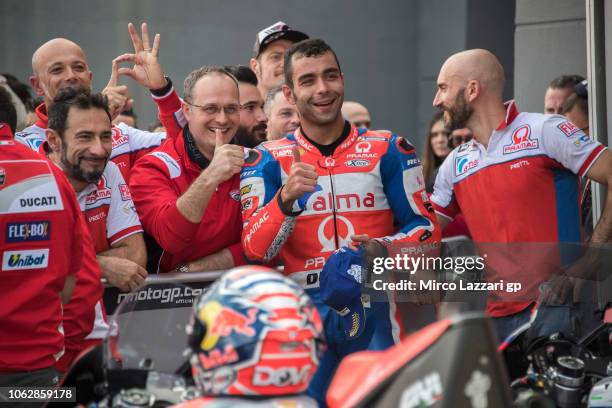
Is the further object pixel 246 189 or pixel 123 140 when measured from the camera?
pixel 123 140

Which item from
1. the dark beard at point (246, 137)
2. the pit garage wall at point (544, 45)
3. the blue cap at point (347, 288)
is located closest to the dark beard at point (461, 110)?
the dark beard at point (246, 137)

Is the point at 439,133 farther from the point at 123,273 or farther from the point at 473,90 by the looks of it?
the point at 123,273

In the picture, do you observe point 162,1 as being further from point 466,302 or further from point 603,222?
point 466,302

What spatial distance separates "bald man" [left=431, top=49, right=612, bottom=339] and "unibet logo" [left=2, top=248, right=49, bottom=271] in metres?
2.04

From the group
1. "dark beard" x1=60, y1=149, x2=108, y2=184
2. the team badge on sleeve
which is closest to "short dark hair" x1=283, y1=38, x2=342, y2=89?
the team badge on sleeve

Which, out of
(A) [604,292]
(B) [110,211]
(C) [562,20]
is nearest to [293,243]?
(B) [110,211]

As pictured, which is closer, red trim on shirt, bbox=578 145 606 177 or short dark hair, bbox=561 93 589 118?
red trim on shirt, bbox=578 145 606 177

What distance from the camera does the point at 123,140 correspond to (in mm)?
5078

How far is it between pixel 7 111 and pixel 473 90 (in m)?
2.26

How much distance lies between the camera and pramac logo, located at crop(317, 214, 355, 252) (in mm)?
4012

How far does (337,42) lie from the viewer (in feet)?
35.2

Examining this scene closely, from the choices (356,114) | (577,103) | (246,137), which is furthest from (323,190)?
(356,114)

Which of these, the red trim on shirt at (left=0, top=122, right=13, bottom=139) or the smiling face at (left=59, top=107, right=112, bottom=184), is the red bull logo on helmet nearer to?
the red trim on shirt at (left=0, top=122, right=13, bottom=139)

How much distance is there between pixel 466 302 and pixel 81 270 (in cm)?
169
